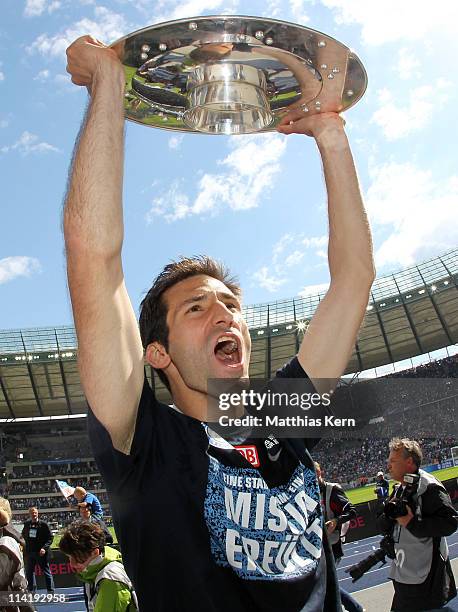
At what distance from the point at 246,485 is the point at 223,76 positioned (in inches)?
46.8

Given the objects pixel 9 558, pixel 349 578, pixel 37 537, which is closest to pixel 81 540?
pixel 9 558

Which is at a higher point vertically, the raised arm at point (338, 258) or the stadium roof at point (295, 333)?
the stadium roof at point (295, 333)

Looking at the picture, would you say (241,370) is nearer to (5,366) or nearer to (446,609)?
(446,609)

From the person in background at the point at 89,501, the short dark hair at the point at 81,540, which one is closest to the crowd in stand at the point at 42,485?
the person in background at the point at 89,501

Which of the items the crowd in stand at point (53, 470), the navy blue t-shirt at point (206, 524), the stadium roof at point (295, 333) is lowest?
the navy blue t-shirt at point (206, 524)

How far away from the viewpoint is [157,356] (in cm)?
206

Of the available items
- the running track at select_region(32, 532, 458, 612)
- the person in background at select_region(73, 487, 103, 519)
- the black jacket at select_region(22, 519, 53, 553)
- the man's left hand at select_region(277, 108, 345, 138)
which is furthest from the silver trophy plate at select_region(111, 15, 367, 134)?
the black jacket at select_region(22, 519, 53, 553)

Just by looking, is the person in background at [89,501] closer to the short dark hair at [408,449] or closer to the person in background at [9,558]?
the person in background at [9,558]

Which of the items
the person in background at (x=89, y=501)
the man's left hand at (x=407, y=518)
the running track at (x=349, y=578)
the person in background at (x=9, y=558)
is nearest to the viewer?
the man's left hand at (x=407, y=518)

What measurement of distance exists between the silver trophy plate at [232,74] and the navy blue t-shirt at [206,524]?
3.01 ft

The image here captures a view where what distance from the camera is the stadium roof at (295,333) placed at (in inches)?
1398

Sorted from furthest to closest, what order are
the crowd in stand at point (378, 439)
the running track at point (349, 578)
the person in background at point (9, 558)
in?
the crowd in stand at point (378, 439) → the running track at point (349, 578) → the person in background at point (9, 558)

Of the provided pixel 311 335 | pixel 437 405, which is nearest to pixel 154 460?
pixel 311 335

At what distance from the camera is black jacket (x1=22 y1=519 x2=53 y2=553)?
12805 mm
